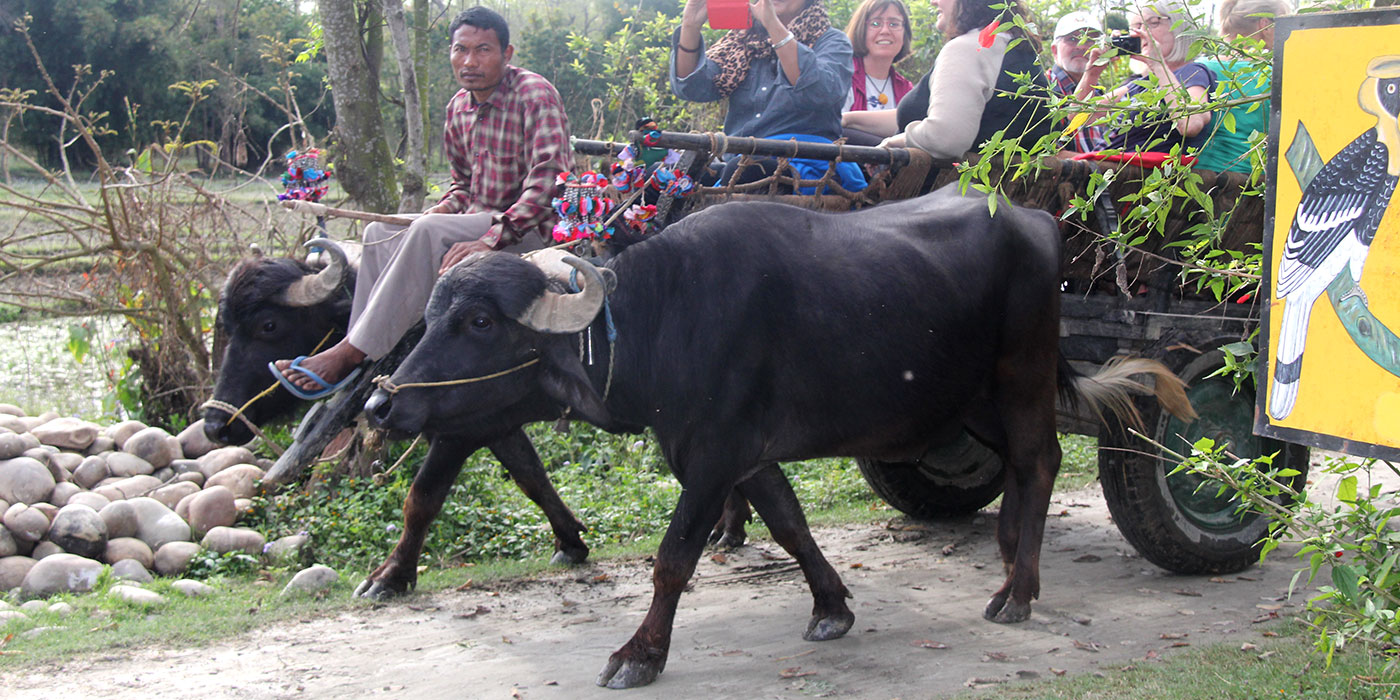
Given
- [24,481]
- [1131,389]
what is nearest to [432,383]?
[1131,389]

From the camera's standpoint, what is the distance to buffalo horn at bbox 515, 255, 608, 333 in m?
3.97

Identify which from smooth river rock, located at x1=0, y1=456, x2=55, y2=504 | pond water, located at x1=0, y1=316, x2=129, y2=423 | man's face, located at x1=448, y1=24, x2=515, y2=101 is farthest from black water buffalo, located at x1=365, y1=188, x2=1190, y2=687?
pond water, located at x1=0, y1=316, x2=129, y2=423

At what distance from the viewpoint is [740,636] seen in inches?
175

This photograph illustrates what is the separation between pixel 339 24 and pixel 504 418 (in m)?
3.96

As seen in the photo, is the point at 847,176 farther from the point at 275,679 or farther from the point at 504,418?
the point at 275,679

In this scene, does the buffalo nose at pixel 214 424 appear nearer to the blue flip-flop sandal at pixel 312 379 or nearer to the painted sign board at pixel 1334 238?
the blue flip-flop sandal at pixel 312 379

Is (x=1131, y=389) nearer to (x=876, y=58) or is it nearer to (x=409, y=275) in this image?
(x=876, y=58)

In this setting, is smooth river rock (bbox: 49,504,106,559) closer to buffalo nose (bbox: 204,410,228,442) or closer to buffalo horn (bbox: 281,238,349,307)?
buffalo nose (bbox: 204,410,228,442)

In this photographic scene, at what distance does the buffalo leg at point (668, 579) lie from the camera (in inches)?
152

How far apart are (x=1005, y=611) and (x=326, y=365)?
112 inches

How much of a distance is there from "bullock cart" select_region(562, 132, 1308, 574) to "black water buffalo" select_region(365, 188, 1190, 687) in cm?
28

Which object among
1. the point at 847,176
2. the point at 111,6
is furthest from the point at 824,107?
the point at 111,6

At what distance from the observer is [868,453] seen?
4.55 metres

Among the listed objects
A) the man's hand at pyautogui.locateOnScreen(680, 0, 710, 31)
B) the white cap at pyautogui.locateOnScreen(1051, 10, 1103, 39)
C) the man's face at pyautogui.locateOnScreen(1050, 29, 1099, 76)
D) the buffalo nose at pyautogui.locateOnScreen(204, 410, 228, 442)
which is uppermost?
the man's hand at pyautogui.locateOnScreen(680, 0, 710, 31)
